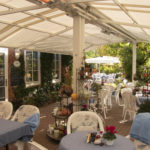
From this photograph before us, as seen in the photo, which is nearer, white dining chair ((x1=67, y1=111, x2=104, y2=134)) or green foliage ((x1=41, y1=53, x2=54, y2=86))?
white dining chair ((x1=67, y1=111, x2=104, y2=134))

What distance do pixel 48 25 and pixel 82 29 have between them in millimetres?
1624

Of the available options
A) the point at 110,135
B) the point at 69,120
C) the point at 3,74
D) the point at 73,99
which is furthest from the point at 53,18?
the point at 3,74

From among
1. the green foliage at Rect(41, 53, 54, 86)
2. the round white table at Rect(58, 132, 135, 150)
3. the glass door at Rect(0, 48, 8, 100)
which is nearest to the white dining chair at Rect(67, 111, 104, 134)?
the round white table at Rect(58, 132, 135, 150)

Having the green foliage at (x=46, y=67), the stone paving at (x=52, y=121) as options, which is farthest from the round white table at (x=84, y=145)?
the green foliage at (x=46, y=67)

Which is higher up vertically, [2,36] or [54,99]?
[2,36]

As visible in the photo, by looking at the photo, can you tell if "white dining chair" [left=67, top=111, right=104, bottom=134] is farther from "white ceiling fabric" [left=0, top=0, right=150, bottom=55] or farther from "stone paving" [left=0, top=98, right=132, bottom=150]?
"white ceiling fabric" [left=0, top=0, right=150, bottom=55]

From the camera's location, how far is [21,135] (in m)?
3.00

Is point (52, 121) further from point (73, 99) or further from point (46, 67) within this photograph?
point (46, 67)

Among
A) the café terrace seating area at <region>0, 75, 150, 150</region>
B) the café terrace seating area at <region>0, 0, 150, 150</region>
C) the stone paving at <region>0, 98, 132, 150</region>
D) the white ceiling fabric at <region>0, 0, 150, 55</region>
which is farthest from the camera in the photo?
the stone paving at <region>0, 98, 132, 150</region>

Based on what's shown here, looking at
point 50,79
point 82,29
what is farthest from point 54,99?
point 82,29

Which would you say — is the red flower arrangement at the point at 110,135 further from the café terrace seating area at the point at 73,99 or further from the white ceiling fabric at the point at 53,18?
the white ceiling fabric at the point at 53,18

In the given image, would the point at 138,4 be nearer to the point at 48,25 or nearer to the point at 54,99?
the point at 48,25

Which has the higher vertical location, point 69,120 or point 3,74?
point 3,74

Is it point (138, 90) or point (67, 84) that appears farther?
point (138, 90)
